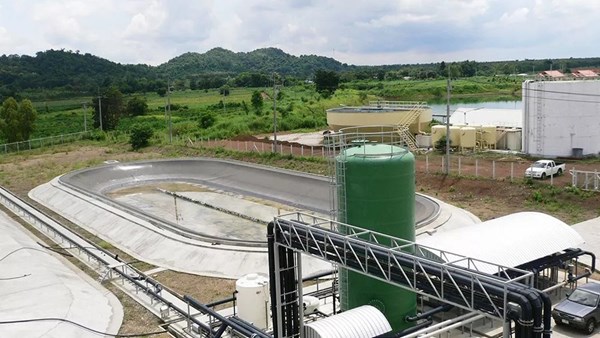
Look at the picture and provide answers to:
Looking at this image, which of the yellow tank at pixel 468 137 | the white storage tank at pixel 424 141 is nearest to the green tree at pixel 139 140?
the white storage tank at pixel 424 141

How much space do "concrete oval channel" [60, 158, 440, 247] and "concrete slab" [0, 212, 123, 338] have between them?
646 centimetres

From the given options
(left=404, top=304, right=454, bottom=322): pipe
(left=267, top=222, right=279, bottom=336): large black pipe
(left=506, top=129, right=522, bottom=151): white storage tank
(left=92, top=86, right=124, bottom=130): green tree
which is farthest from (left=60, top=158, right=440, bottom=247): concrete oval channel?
(left=92, top=86, right=124, bottom=130): green tree

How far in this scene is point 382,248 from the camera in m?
12.7

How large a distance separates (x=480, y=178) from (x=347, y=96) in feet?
228

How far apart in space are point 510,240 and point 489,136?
3396 centimetres

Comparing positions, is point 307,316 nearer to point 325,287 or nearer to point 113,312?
point 325,287

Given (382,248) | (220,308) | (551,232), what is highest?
(382,248)

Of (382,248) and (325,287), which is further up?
(382,248)

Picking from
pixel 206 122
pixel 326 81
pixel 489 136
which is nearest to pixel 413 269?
pixel 489 136

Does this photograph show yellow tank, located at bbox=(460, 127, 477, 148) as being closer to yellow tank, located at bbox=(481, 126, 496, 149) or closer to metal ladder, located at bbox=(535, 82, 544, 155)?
yellow tank, located at bbox=(481, 126, 496, 149)

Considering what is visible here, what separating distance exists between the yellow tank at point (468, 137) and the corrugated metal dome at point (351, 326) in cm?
3907

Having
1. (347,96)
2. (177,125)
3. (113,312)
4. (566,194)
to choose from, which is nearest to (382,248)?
(113,312)

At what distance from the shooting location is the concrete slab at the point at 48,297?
57.2 feet

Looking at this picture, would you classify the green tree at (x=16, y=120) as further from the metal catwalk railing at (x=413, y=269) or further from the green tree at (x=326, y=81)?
the metal catwalk railing at (x=413, y=269)
